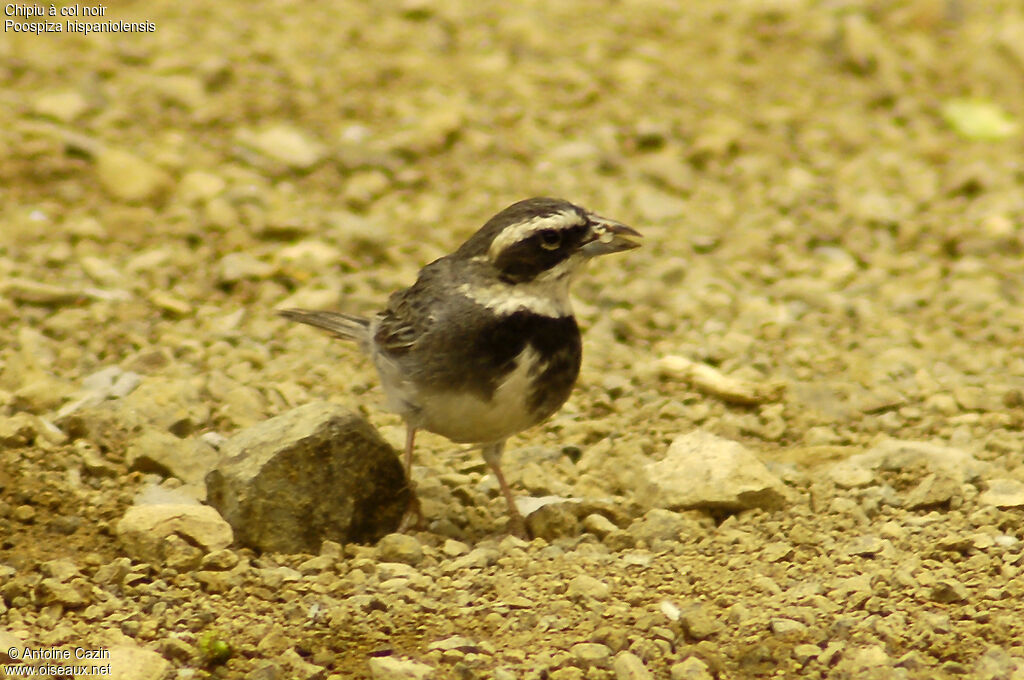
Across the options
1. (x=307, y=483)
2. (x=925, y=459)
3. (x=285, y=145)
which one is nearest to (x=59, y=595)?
(x=307, y=483)

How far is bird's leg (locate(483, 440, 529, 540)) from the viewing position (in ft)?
18.9

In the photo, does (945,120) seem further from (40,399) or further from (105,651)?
(105,651)

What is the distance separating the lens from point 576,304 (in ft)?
26.4

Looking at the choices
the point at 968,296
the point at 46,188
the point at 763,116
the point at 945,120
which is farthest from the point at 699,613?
the point at 945,120

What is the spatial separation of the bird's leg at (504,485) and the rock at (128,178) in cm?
349

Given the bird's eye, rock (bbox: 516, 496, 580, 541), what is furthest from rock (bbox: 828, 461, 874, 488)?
the bird's eye

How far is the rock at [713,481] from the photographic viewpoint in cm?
561

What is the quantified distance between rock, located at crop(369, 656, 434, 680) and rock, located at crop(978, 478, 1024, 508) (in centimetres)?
256

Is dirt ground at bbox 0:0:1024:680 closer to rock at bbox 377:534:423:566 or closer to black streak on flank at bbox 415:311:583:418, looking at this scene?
rock at bbox 377:534:423:566

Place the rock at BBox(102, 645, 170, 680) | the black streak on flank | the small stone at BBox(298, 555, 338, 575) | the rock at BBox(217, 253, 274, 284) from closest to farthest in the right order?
1. the rock at BBox(102, 645, 170, 680)
2. the small stone at BBox(298, 555, 338, 575)
3. the black streak on flank
4. the rock at BBox(217, 253, 274, 284)

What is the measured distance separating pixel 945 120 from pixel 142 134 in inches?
237

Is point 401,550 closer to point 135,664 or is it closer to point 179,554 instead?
point 179,554

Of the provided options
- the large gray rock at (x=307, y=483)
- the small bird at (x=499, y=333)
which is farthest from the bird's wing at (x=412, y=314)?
the large gray rock at (x=307, y=483)

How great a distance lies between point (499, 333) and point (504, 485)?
79 centimetres
